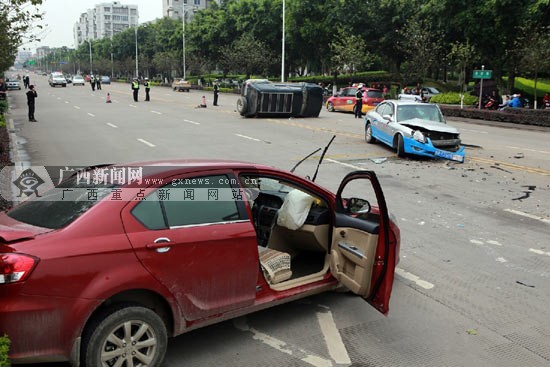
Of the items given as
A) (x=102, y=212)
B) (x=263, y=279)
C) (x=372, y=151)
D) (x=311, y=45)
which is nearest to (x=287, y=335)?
(x=263, y=279)

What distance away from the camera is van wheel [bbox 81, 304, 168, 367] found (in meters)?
3.62

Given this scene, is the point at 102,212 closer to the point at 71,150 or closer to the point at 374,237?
the point at 374,237

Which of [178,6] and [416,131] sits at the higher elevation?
→ [178,6]

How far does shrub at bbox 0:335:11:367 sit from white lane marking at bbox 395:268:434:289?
13.6 ft

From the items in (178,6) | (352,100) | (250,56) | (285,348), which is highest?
(178,6)

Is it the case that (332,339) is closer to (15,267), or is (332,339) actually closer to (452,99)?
(15,267)

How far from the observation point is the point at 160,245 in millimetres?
3889

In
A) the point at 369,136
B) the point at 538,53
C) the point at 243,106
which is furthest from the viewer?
the point at 538,53

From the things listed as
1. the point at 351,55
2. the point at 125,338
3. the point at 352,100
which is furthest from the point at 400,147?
the point at 351,55

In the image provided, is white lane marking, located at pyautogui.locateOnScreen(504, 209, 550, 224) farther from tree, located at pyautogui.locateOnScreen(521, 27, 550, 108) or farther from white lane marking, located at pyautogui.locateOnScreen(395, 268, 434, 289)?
tree, located at pyautogui.locateOnScreen(521, 27, 550, 108)

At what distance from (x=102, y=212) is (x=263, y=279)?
4.75 feet

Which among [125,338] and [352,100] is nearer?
[125,338]

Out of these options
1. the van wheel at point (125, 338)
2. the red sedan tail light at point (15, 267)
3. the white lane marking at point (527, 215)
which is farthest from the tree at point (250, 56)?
the red sedan tail light at point (15, 267)

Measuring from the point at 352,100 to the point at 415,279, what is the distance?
26.5 m
